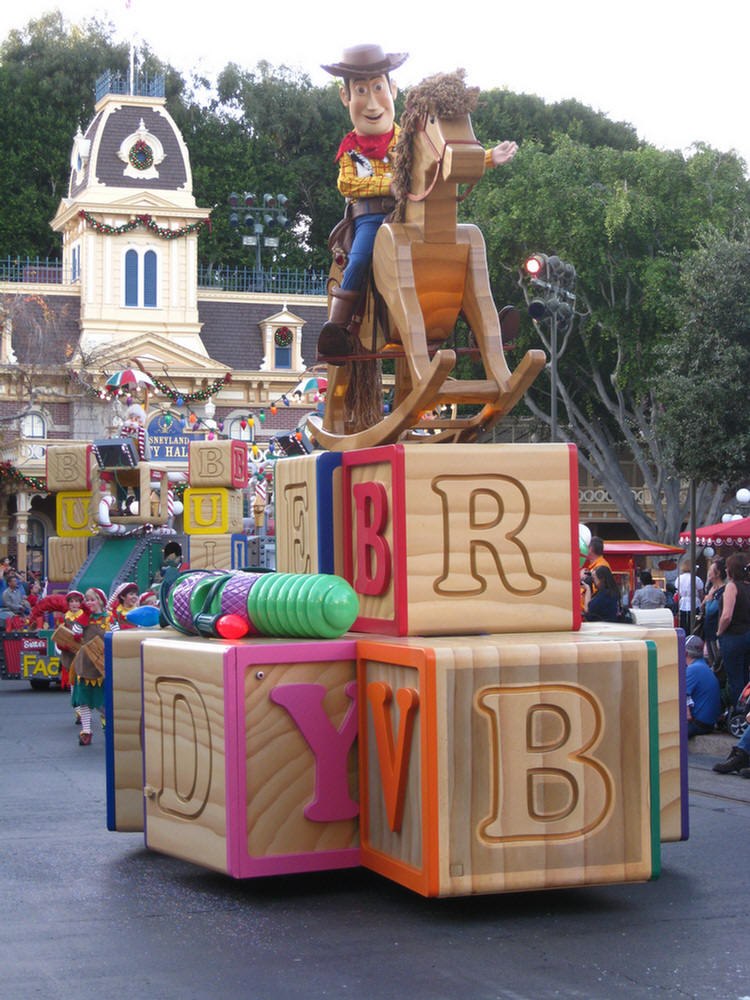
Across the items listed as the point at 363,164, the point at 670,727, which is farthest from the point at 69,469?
the point at 670,727

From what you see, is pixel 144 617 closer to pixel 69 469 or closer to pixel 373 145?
pixel 373 145

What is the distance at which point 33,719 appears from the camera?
16047mm

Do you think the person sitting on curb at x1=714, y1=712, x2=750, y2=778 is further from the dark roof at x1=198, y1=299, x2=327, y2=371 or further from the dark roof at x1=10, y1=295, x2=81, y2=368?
the dark roof at x1=198, y1=299, x2=327, y2=371

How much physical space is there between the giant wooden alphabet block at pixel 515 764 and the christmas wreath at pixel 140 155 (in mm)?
35601

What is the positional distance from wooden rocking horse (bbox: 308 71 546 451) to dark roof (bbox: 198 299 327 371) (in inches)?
1347

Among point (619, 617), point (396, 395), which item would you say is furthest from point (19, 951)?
point (619, 617)

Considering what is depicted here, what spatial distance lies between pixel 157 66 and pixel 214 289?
1113cm

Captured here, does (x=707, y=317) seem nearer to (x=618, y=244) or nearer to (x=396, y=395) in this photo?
(x=618, y=244)

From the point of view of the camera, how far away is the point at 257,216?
149 feet

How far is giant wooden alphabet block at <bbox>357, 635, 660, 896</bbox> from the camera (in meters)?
6.22

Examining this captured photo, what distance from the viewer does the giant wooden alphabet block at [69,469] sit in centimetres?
2347

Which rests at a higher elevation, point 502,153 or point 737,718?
point 502,153

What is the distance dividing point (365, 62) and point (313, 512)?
288cm

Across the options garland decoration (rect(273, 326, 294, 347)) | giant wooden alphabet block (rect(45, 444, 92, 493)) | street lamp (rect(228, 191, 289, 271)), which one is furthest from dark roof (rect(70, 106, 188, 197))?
giant wooden alphabet block (rect(45, 444, 92, 493))
